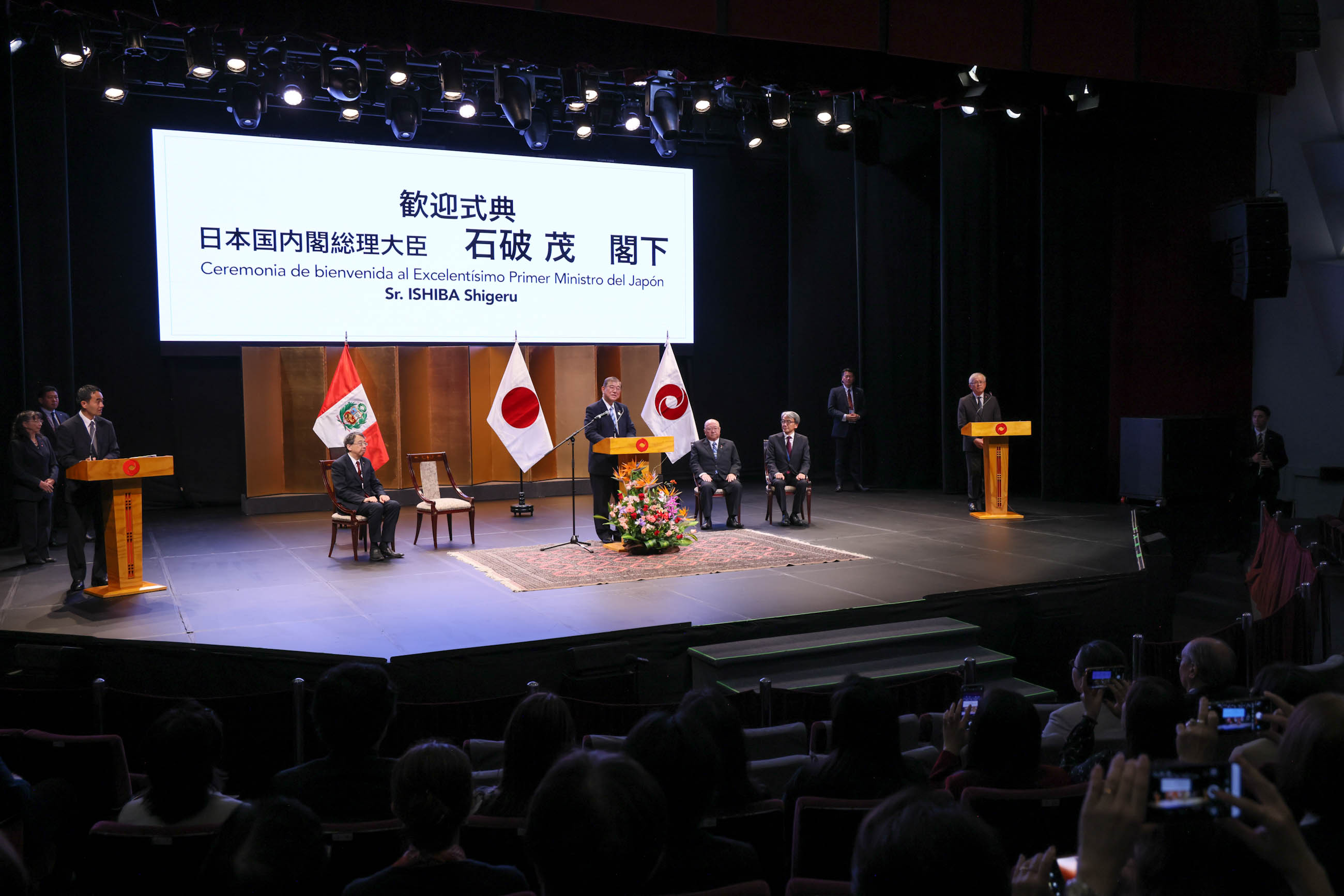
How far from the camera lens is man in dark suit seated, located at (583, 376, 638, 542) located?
8.08 meters

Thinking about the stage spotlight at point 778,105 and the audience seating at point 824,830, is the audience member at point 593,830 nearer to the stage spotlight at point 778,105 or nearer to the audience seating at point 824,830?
the audience seating at point 824,830

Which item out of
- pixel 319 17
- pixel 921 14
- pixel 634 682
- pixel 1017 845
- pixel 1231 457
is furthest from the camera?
pixel 1231 457

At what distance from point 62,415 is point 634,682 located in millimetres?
5444

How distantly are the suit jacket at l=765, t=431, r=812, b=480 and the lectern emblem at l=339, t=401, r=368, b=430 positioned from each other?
3.51 meters

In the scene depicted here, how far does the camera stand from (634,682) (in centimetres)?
495

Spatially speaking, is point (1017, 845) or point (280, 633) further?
point (280, 633)

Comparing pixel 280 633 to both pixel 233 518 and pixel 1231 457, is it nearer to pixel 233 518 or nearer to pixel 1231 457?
pixel 233 518

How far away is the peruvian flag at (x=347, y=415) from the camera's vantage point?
8.11 m

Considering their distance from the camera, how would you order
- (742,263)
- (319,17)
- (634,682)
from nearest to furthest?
(634,682) < (319,17) < (742,263)

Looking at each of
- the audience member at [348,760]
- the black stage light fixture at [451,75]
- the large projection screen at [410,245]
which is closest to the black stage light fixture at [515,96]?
the black stage light fixture at [451,75]

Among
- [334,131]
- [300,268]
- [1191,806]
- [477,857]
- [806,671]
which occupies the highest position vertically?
[334,131]

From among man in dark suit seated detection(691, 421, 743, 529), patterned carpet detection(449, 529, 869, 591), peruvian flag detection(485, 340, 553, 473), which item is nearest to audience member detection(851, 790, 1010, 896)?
patterned carpet detection(449, 529, 869, 591)

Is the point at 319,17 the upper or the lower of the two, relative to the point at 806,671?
upper

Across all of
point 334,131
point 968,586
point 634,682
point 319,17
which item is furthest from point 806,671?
point 334,131
